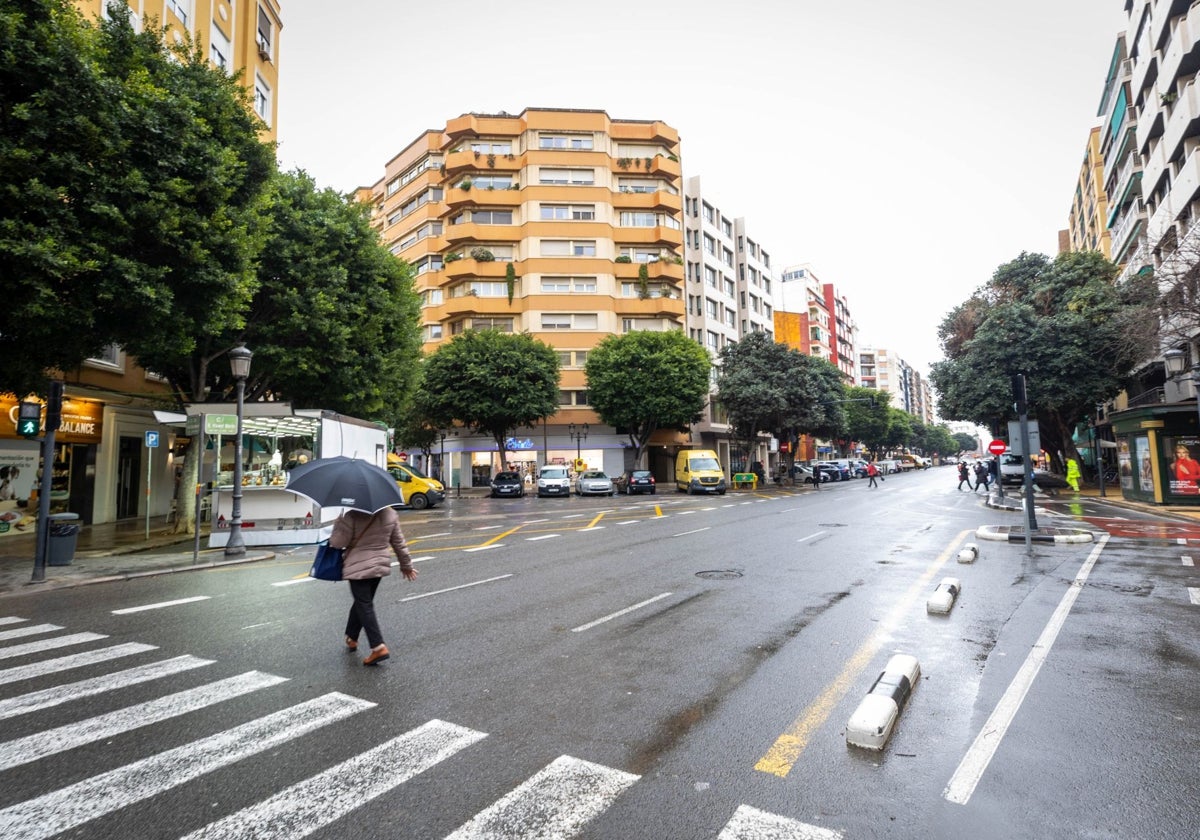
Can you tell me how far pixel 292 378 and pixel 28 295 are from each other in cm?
887

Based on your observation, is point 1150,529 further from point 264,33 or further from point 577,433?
point 264,33

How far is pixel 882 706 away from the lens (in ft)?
13.5

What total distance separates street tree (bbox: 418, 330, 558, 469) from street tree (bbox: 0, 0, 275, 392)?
2467 cm

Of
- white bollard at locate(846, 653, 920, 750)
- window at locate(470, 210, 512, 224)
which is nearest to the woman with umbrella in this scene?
white bollard at locate(846, 653, 920, 750)

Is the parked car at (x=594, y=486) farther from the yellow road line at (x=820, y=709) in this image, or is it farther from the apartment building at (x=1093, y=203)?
the apartment building at (x=1093, y=203)

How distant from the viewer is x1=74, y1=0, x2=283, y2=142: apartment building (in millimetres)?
21094

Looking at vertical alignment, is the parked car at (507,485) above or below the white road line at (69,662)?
above

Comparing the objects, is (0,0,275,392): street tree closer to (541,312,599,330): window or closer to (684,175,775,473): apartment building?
(541,312,599,330): window

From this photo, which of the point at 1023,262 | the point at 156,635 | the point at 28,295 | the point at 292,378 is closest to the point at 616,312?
the point at 1023,262

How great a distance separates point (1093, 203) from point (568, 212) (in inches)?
1762

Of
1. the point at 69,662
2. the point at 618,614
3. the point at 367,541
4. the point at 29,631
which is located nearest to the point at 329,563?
the point at 367,541

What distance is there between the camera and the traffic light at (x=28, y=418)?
10.4 meters

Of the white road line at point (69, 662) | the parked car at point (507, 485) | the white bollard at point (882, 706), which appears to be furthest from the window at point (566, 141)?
the white bollard at point (882, 706)

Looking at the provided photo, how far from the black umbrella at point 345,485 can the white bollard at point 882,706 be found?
151 inches
